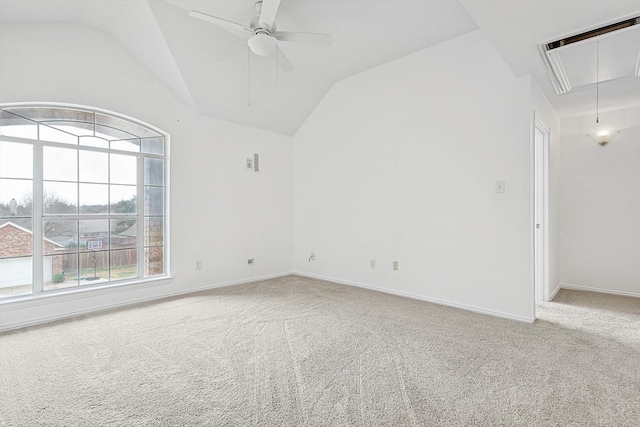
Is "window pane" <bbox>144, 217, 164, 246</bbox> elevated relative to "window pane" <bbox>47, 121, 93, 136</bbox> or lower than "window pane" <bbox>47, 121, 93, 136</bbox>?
lower

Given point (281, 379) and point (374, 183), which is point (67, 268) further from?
point (374, 183)

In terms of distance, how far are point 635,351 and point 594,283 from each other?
2348mm

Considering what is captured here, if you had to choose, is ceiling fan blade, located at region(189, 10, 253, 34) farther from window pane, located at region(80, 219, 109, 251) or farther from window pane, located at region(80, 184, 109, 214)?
window pane, located at region(80, 219, 109, 251)

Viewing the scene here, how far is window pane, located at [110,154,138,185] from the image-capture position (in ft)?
12.5

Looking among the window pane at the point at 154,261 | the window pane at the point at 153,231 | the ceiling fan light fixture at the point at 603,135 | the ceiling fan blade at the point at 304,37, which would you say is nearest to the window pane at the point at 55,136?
the window pane at the point at 153,231

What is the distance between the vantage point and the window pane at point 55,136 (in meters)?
3.32

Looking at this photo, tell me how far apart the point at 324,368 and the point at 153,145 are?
11.5 feet

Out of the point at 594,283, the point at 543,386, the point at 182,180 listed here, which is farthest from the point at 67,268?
the point at 594,283

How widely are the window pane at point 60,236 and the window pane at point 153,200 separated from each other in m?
0.77

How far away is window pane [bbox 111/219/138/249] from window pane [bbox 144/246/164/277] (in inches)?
8.3

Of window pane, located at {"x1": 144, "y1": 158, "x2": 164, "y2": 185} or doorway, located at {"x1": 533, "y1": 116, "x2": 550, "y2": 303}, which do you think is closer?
doorway, located at {"x1": 533, "y1": 116, "x2": 550, "y2": 303}

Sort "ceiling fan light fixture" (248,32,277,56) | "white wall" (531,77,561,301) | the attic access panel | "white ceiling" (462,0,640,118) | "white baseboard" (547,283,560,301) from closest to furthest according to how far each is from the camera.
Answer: "white ceiling" (462,0,640,118) → the attic access panel → "ceiling fan light fixture" (248,32,277,56) → "white wall" (531,77,561,301) → "white baseboard" (547,283,560,301)

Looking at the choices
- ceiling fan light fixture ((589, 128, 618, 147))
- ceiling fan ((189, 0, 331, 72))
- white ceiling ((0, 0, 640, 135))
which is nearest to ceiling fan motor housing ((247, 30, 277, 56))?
ceiling fan ((189, 0, 331, 72))

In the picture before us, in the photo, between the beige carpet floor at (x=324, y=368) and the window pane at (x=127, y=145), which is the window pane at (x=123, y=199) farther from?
the beige carpet floor at (x=324, y=368)
